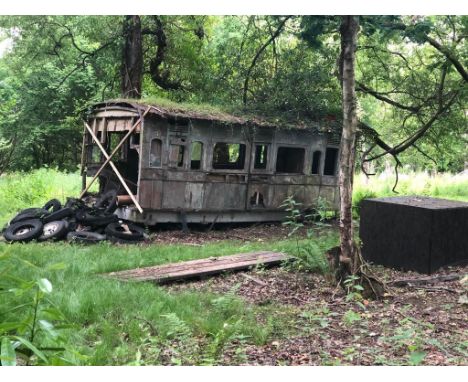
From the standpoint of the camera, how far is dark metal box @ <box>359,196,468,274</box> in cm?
649

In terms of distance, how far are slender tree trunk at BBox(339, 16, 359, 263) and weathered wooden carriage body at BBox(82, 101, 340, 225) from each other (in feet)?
16.6

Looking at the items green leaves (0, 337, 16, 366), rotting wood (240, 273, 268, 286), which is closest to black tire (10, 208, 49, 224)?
rotting wood (240, 273, 268, 286)

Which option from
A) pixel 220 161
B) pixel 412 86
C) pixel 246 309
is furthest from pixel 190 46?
pixel 246 309

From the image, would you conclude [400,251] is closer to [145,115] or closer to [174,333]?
[174,333]

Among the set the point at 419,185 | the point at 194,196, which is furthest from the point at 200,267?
the point at 419,185

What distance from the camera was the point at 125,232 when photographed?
9.40m

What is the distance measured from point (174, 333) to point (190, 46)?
A: 35.8ft

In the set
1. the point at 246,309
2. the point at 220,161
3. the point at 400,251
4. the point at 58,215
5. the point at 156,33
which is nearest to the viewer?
the point at 246,309

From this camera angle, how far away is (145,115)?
983 centimetres

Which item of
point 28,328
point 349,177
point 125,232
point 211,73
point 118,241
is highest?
point 211,73

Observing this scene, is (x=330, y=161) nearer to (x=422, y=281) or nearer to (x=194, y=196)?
(x=194, y=196)

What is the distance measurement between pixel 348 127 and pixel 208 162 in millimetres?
5696

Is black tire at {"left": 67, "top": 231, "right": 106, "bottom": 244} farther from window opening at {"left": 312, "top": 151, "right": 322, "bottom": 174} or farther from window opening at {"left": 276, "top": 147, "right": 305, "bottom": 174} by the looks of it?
window opening at {"left": 312, "top": 151, "right": 322, "bottom": 174}

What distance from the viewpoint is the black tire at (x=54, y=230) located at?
8.89 m
